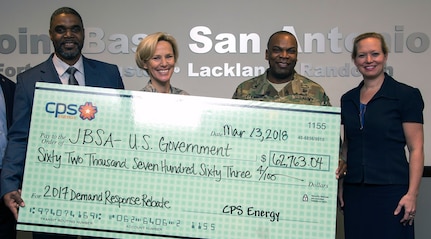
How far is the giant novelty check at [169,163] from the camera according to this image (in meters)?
2.39

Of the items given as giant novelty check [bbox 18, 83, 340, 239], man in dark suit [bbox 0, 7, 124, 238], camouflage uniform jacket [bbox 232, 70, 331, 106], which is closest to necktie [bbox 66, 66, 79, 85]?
man in dark suit [bbox 0, 7, 124, 238]

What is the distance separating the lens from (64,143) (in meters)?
2.45

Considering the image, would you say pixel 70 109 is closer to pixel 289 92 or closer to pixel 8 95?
pixel 8 95

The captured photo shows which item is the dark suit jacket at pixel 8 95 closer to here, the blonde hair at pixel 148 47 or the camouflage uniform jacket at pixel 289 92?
the blonde hair at pixel 148 47

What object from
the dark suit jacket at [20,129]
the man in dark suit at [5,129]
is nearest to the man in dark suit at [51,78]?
the dark suit jacket at [20,129]

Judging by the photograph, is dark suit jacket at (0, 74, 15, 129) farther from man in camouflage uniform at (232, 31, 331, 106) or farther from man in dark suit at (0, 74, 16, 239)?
man in camouflage uniform at (232, 31, 331, 106)

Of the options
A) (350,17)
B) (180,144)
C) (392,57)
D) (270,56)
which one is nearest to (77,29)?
(180,144)

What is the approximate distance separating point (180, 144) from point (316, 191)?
64cm

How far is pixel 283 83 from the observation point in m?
2.96

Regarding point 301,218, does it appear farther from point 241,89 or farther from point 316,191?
point 241,89

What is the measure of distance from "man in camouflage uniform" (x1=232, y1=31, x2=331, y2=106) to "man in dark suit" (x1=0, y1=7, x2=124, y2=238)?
0.76 m

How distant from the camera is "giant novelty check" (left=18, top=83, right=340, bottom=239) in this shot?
239 centimetres

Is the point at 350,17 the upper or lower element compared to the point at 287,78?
upper

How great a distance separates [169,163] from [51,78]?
740 millimetres
